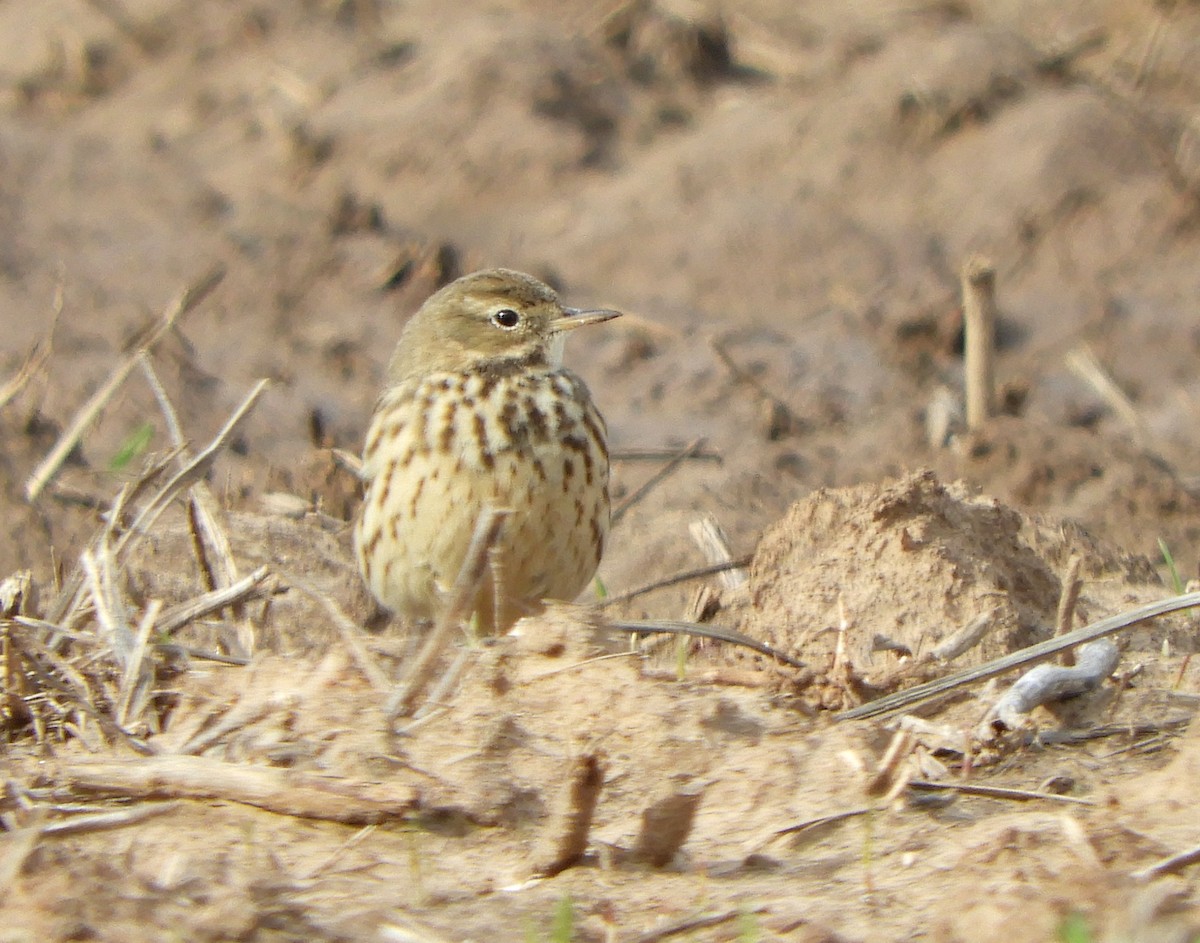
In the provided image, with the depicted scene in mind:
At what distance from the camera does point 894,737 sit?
11.5ft

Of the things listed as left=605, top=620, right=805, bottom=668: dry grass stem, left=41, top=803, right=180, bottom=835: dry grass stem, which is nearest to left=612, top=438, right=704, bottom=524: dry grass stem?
left=605, top=620, right=805, bottom=668: dry grass stem

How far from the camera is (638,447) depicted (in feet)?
24.5

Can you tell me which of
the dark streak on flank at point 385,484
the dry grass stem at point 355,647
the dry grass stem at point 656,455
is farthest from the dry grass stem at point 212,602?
the dry grass stem at point 656,455

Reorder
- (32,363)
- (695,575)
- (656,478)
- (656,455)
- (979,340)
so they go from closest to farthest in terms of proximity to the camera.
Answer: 1. (695,575)
2. (656,478)
3. (32,363)
4. (656,455)
5. (979,340)

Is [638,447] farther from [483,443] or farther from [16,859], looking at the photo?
[16,859]

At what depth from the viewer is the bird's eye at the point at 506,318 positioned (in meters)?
5.38

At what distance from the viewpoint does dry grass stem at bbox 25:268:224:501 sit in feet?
17.1

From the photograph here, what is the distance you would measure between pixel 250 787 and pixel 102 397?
2.00 m

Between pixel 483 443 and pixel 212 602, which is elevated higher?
pixel 483 443

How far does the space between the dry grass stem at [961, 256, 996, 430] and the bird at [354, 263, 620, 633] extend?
6.77ft

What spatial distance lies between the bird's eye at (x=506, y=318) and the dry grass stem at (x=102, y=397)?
3.14 ft

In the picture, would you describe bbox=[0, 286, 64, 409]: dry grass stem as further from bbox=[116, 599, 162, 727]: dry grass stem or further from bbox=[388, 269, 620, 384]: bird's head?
bbox=[116, 599, 162, 727]: dry grass stem

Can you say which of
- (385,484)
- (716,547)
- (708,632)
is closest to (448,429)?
(385,484)

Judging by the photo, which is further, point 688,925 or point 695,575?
point 695,575
